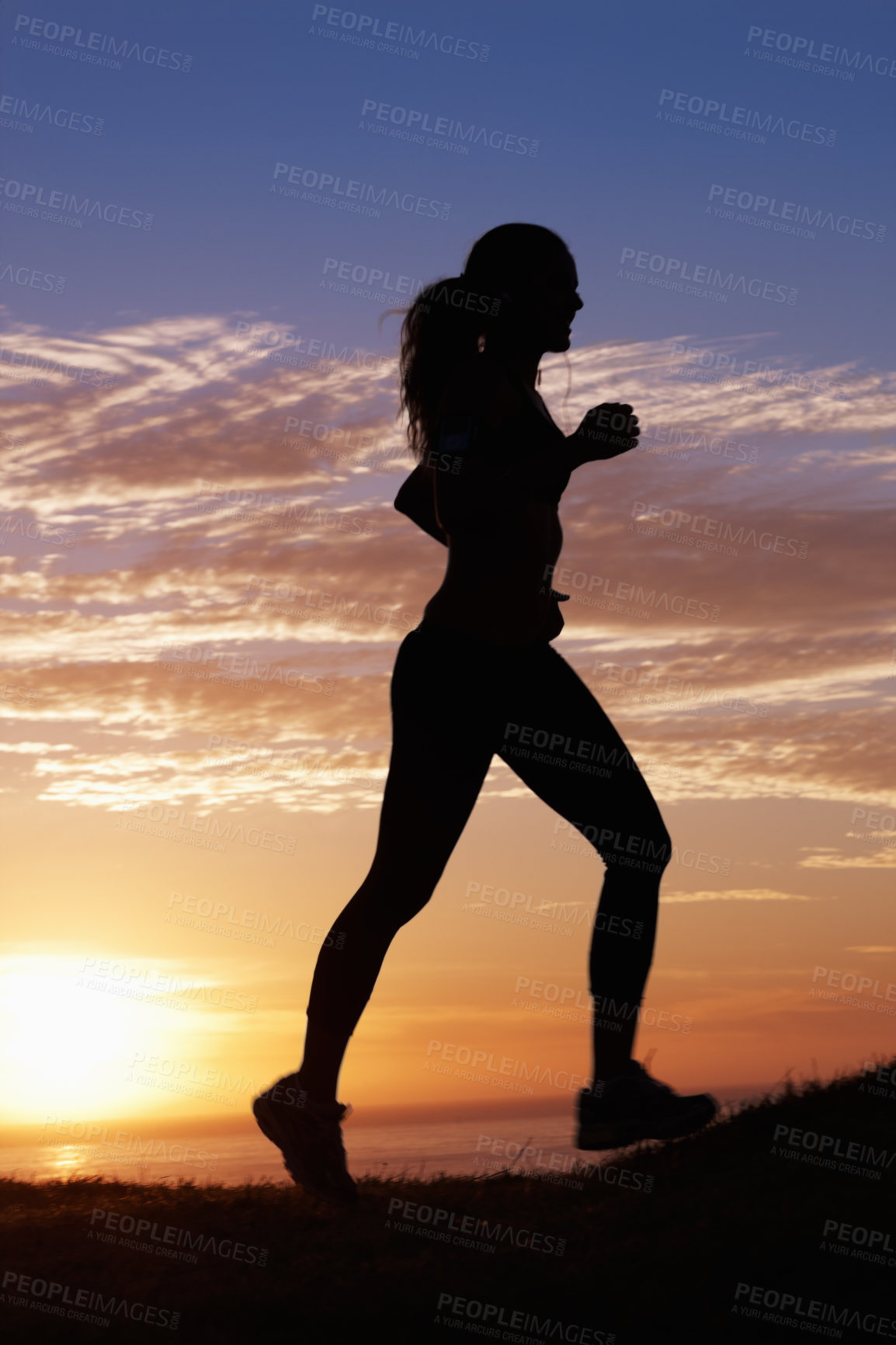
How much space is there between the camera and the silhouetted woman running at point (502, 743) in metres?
3.45

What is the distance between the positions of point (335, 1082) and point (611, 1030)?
2.97ft

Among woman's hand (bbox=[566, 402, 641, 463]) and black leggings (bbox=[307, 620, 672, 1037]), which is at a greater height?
woman's hand (bbox=[566, 402, 641, 463])

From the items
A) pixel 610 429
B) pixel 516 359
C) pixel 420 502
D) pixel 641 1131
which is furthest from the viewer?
pixel 420 502

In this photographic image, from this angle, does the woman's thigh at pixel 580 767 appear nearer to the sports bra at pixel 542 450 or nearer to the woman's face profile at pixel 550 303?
the sports bra at pixel 542 450

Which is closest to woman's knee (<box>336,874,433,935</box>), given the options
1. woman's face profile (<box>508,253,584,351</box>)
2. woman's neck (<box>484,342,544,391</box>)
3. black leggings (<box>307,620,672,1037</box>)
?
black leggings (<box>307,620,672,1037</box>)

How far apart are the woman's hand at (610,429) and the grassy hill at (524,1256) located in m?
2.78

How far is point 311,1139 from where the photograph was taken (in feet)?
11.5

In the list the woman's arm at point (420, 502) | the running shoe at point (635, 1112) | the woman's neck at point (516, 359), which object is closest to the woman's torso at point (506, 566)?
the woman's neck at point (516, 359)

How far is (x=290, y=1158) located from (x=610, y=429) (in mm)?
2479

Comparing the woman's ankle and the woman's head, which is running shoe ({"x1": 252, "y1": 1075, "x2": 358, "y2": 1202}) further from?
the woman's head

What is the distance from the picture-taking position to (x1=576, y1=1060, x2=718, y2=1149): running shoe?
334cm

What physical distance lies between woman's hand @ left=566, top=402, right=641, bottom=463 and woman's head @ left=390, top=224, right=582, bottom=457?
0.62 metres

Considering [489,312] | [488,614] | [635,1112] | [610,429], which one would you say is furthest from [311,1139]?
[489,312]

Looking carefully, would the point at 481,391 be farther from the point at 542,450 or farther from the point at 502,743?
the point at 502,743
